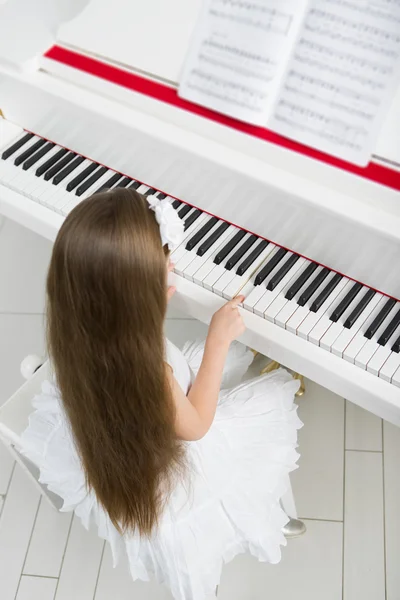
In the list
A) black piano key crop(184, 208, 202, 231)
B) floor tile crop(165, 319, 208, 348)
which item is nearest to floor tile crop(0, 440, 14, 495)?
floor tile crop(165, 319, 208, 348)

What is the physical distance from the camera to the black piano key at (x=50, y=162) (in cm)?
197

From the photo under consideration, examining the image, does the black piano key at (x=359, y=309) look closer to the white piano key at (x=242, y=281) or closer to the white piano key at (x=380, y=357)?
the white piano key at (x=380, y=357)

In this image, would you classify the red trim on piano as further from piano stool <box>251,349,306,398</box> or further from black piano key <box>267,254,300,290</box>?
piano stool <box>251,349,306,398</box>

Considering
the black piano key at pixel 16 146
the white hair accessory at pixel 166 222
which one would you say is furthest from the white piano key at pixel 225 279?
the black piano key at pixel 16 146

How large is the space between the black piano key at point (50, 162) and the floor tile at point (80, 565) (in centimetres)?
117

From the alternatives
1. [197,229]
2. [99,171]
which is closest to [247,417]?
[197,229]

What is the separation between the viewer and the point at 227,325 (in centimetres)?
162

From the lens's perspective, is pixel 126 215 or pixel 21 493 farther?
pixel 21 493

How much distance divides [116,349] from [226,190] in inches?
23.3

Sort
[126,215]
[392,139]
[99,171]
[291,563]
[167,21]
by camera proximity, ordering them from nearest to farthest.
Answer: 1. [126,215]
2. [392,139]
3. [167,21]
4. [99,171]
5. [291,563]

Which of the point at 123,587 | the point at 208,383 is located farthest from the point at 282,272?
the point at 123,587

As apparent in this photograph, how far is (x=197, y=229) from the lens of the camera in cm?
180

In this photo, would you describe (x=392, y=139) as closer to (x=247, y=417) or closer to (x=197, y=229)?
(x=197, y=229)

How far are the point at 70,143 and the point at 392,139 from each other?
0.99 m
